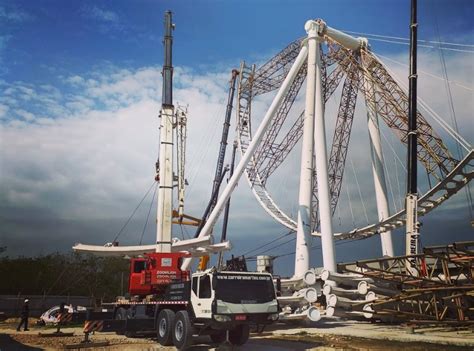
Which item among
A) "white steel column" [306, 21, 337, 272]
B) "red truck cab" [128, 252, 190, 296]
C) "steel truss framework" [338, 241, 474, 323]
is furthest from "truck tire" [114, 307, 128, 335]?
"white steel column" [306, 21, 337, 272]

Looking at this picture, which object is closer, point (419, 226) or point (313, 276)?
point (313, 276)

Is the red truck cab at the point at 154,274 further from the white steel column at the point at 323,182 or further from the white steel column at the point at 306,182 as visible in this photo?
the white steel column at the point at 323,182

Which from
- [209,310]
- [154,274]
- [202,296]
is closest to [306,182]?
[154,274]

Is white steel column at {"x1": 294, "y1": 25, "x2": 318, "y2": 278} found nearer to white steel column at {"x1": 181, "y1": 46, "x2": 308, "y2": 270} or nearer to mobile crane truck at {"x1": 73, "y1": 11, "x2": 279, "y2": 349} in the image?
white steel column at {"x1": 181, "y1": 46, "x2": 308, "y2": 270}

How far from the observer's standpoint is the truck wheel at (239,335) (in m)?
16.4

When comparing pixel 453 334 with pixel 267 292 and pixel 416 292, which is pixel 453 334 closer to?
pixel 416 292

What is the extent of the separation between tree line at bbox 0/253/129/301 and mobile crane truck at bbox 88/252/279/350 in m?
44.2

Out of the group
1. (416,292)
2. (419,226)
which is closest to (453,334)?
(416,292)

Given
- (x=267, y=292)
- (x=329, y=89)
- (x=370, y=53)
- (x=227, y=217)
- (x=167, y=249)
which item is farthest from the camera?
(x=227, y=217)

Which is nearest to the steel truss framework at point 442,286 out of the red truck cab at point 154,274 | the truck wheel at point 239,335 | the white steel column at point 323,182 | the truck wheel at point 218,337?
the white steel column at point 323,182

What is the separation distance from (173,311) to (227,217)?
1436 inches

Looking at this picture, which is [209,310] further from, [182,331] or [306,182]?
[306,182]

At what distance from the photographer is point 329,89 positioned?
40031mm

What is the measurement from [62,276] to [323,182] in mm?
52109
